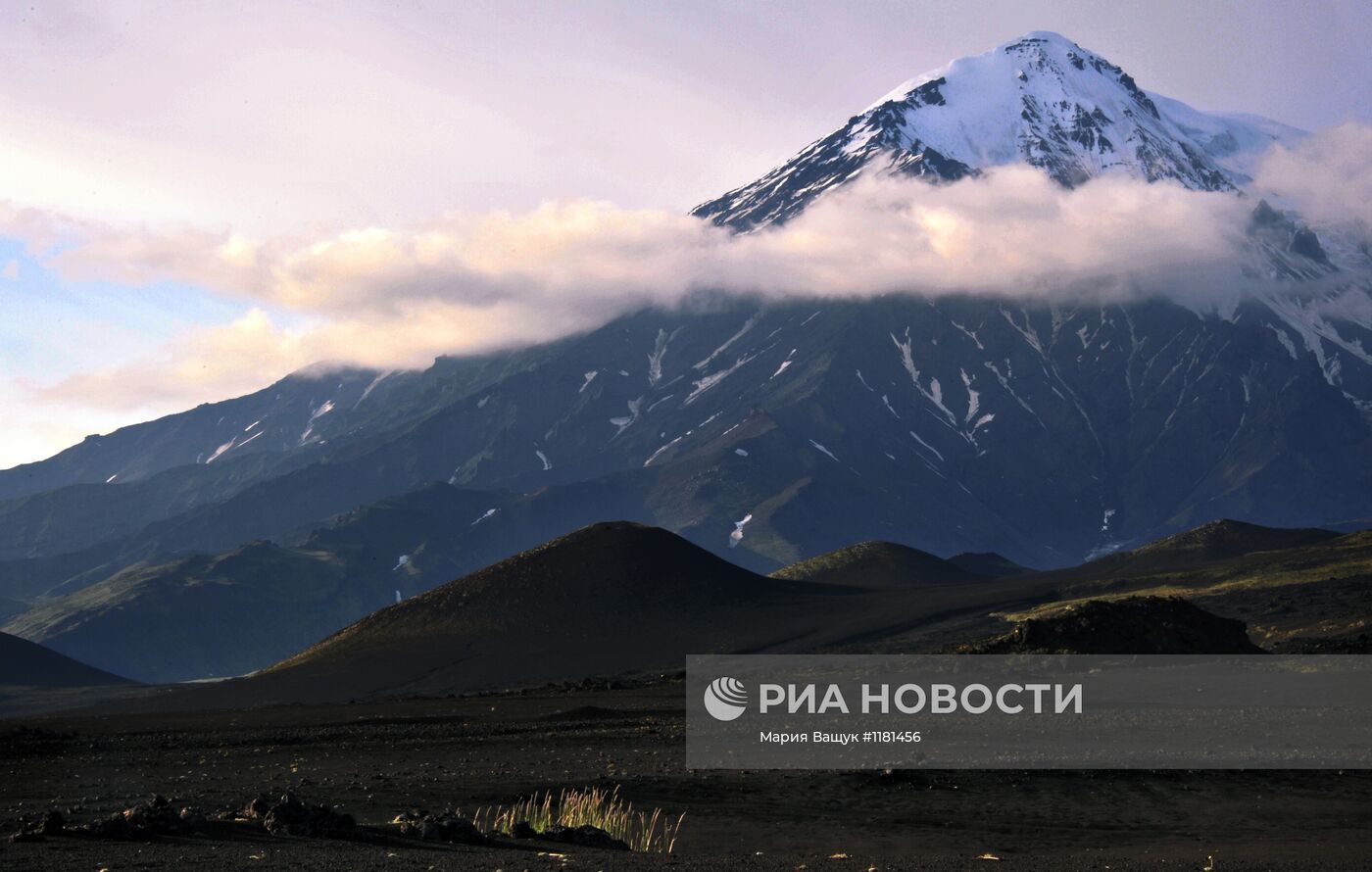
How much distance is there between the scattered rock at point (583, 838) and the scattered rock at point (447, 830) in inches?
53.2

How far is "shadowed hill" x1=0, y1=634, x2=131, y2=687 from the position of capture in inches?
6604

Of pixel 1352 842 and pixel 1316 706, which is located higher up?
pixel 1316 706

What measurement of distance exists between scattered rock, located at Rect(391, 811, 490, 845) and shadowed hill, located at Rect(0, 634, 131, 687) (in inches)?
5917

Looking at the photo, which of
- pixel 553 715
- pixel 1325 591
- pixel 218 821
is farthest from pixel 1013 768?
pixel 1325 591

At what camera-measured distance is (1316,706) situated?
49281mm

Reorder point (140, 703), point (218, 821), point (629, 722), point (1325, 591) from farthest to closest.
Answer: point (140, 703)
point (1325, 591)
point (629, 722)
point (218, 821)

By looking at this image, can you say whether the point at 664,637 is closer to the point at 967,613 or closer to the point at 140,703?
the point at 967,613

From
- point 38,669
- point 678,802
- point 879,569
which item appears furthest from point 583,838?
point 38,669

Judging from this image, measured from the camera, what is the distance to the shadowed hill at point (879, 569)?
178 m

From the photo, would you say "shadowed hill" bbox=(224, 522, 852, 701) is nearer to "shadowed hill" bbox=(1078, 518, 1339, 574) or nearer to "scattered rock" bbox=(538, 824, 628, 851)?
"shadowed hill" bbox=(1078, 518, 1339, 574)

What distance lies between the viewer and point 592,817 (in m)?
32.6

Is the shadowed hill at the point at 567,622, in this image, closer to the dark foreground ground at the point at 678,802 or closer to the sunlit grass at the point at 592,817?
the dark foreground ground at the point at 678,802

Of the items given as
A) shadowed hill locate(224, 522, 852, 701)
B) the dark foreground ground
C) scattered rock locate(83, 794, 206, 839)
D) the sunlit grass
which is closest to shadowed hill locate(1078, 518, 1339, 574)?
shadowed hill locate(224, 522, 852, 701)

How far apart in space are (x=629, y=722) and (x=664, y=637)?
63869 mm
